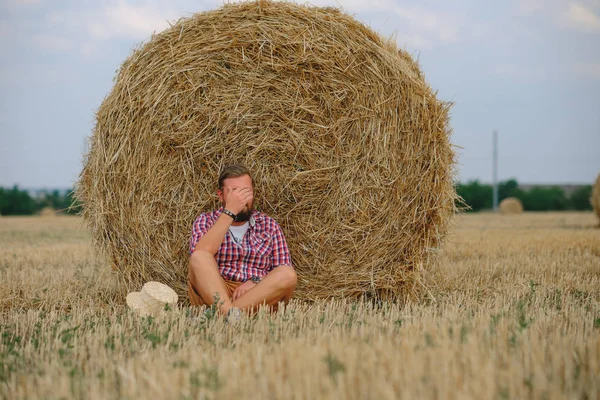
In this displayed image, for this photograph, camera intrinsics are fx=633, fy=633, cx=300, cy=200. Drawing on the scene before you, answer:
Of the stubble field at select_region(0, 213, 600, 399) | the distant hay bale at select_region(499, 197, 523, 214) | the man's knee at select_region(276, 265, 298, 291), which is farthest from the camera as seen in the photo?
the distant hay bale at select_region(499, 197, 523, 214)

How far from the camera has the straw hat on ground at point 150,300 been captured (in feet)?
14.3

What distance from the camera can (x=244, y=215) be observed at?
4.68 m

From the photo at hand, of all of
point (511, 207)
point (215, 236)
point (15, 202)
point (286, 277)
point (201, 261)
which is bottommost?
point (286, 277)

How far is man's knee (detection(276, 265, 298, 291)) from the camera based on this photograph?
4352 mm

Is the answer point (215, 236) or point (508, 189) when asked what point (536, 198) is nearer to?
point (508, 189)

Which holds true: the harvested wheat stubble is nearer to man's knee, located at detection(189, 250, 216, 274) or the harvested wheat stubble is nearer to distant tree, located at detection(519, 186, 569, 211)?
man's knee, located at detection(189, 250, 216, 274)

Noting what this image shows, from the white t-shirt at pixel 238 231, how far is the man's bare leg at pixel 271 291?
16.9 inches

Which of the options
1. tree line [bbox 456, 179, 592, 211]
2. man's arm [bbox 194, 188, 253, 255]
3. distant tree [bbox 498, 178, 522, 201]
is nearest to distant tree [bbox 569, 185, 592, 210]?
tree line [bbox 456, 179, 592, 211]

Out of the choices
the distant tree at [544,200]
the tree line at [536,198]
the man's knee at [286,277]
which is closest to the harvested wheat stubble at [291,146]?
the man's knee at [286,277]

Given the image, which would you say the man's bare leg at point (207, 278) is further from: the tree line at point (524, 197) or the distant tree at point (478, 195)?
the distant tree at point (478, 195)

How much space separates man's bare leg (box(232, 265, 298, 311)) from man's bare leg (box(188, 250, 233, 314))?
119mm

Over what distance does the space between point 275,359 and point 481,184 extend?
31.0 m

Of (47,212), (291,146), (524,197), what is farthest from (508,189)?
(291,146)

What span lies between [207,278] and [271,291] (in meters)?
0.44
